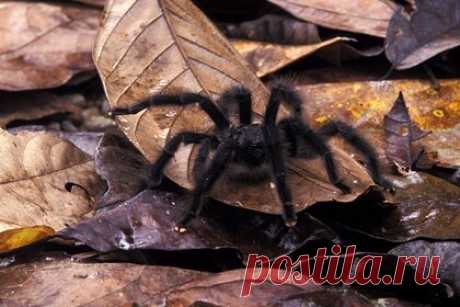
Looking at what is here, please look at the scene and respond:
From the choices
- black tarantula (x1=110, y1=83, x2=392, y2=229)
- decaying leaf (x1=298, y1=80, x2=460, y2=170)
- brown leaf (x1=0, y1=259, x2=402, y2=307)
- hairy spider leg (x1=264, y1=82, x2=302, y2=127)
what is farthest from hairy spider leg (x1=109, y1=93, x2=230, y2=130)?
brown leaf (x1=0, y1=259, x2=402, y2=307)

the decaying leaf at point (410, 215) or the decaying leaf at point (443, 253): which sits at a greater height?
the decaying leaf at point (443, 253)

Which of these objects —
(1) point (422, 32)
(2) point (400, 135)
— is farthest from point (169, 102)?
(1) point (422, 32)

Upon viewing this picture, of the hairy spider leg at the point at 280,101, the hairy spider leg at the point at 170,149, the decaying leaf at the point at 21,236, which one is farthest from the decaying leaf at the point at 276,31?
the decaying leaf at the point at 21,236

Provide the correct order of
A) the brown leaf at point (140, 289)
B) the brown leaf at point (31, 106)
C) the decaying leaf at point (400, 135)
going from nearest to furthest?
the brown leaf at point (140, 289)
the decaying leaf at point (400, 135)
the brown leaf at point (31, 106)

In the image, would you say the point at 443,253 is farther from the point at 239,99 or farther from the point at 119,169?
the point at 119,169

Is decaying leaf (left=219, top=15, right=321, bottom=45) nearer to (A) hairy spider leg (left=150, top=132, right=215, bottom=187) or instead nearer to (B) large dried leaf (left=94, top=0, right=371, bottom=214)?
(B) large dried leaf (left=94, top=0, right=371, bottom=214)

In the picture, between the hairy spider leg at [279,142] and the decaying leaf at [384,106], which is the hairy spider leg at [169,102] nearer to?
the hairy spider leg at [279,142]
